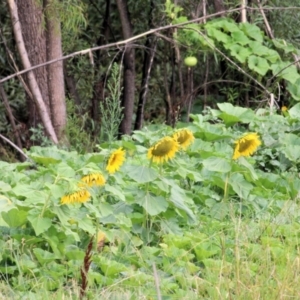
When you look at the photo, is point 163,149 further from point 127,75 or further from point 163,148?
point 127,75

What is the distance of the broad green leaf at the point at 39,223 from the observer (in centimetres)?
365

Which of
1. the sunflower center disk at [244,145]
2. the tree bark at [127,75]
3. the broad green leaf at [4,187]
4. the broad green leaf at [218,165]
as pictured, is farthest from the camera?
the tree bark at [127,75]

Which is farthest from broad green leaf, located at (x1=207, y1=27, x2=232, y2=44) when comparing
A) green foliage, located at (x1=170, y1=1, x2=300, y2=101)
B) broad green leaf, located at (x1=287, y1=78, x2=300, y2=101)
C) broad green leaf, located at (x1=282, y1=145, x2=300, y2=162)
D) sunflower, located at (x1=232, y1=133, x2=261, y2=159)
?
sunflower, located at (x1=232, y1=133, x2=261, y2=159)

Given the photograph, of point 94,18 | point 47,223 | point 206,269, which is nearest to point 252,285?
point 206,269

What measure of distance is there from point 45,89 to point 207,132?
2143 mm

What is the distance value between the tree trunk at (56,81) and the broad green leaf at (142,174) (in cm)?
313

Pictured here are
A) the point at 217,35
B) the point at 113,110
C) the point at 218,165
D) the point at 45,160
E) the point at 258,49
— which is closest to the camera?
the point at 218,165

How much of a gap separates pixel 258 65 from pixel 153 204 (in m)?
3.54

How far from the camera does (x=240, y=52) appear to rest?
24.1 ft

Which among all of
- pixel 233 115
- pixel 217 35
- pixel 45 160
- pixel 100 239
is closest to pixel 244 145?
pixel 100 239

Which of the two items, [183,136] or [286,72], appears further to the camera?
[286,72]

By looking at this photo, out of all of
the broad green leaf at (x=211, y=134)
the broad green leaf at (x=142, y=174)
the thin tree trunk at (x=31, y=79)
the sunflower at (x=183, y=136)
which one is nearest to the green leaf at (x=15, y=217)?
the broad green leaf at (x=142, y=174)

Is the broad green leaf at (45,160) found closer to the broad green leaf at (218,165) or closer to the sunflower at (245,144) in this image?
the broad green leaf at (218,165)

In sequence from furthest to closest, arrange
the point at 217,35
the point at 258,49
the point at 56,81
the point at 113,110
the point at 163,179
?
the point at 258,49
the point at 217,35
the point at 56,81
the point at 113,110
the point at 163,179
